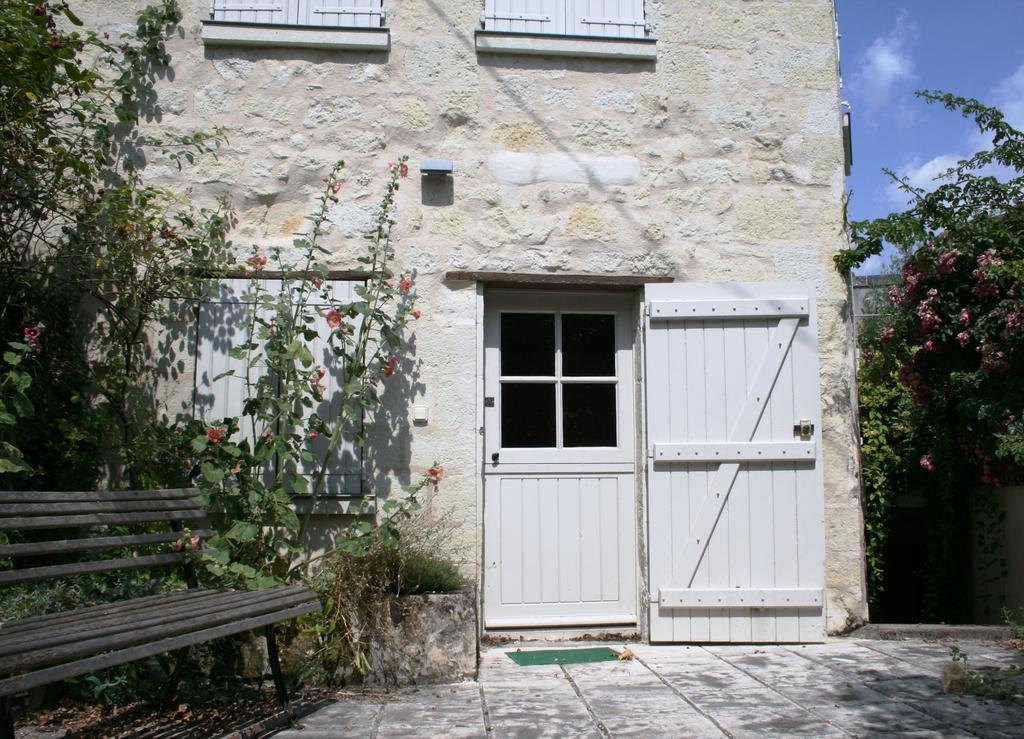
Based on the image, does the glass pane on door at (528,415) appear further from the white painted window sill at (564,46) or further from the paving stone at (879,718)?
the paving stone at (879,718)

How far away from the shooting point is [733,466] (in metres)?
4.56

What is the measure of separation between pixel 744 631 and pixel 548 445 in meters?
1.41

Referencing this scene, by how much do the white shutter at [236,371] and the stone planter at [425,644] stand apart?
0.91 meters

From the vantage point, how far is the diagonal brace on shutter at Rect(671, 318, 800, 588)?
4.51 metres

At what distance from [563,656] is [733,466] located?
132cm

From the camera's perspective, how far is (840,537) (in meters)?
4.70

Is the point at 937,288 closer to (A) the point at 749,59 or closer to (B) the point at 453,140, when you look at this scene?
(A) the point at 749,59

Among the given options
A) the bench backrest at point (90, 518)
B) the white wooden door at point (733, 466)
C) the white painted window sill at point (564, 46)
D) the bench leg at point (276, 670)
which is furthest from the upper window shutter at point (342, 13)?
the bench leg at point (276, 670)

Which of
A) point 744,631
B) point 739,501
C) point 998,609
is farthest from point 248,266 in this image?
point 998,609

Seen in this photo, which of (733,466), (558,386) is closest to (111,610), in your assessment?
(558,386)

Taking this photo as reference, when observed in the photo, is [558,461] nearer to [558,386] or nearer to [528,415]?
[528,415]

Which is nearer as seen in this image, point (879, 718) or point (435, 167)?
point (879, 718)

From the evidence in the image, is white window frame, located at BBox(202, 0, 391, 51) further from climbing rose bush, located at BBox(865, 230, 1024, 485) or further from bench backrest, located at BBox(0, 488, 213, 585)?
climbing rose bush, located at BBox(865, 230, 1024, 485)

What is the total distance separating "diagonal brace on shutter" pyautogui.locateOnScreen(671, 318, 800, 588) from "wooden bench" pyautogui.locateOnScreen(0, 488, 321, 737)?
6.66ft
